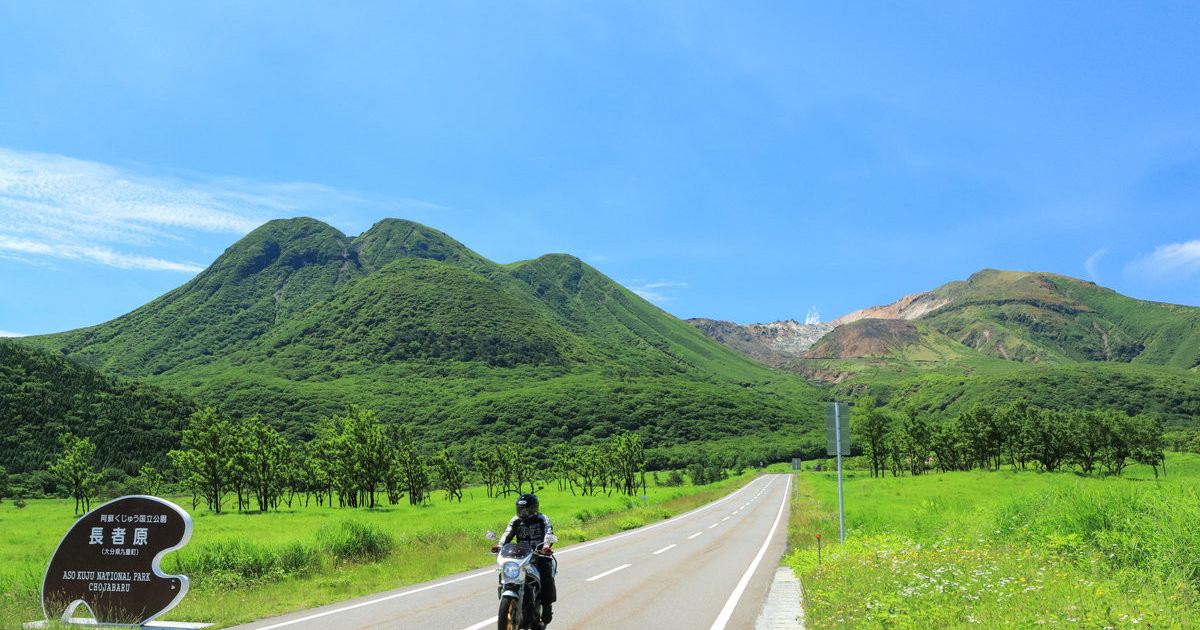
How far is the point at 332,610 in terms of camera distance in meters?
12.1

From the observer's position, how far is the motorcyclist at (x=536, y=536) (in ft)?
29.3

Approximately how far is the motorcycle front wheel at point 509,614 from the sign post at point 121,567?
617cm

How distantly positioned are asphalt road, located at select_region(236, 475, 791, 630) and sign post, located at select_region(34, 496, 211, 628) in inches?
69.8

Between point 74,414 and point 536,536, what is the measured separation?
184 m

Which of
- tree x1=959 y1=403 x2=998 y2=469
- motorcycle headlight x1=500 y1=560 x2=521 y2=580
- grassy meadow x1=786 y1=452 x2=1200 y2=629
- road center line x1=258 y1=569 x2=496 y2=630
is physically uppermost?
motorcycle headlight x1=500 y1=560 x2=521 y2=580

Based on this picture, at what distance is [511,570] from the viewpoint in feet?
27.3

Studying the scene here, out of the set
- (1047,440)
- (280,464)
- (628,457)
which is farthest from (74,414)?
(1047,440)

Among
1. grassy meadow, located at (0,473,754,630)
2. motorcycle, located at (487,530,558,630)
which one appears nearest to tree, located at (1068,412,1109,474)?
grassy meadow, located at (0,473,754,630)

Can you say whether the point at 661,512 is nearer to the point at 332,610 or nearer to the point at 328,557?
the point at 328,557

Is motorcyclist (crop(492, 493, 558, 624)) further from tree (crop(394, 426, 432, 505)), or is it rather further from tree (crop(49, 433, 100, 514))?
tree (crop(49, 433, 100, 514))

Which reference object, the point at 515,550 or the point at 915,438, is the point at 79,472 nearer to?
the point at 515,550

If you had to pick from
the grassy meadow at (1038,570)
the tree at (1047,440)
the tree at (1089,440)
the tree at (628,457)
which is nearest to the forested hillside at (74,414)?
the tree at (628,457)

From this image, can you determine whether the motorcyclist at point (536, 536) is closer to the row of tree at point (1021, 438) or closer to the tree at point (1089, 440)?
the row of tree at point (1021, 438)

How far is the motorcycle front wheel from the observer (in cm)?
807
